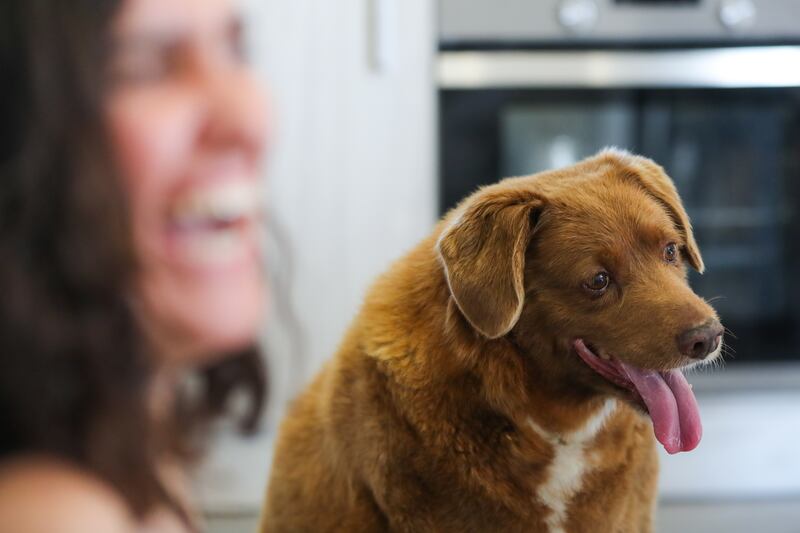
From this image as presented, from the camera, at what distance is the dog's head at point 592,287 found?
42.3 inches

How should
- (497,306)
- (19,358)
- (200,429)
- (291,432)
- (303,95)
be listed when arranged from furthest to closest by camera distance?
(303,95) < (291,432) < (497,306) < (200,429) < (19,358)

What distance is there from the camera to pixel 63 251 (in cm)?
42

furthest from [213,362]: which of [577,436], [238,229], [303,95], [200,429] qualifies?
[303,95]

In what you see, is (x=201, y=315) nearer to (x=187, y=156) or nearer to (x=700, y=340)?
(x=187, y=156)

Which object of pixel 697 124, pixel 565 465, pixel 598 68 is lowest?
pixel 565 465

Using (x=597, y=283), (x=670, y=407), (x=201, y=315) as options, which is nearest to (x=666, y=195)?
(x=597, y=283)

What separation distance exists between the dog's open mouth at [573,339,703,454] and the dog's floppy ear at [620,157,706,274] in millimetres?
197

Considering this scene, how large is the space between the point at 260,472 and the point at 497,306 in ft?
4.17

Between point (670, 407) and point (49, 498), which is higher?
point (49, 498)

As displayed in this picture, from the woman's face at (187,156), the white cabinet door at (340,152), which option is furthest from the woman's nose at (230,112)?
the white cabinet door at (340,152)

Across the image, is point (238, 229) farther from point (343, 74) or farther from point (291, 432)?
point (343, 74)

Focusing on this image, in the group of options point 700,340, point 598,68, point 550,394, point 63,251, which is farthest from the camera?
point 598,68

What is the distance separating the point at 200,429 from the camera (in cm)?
62

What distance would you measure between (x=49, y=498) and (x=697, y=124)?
1.98 m
